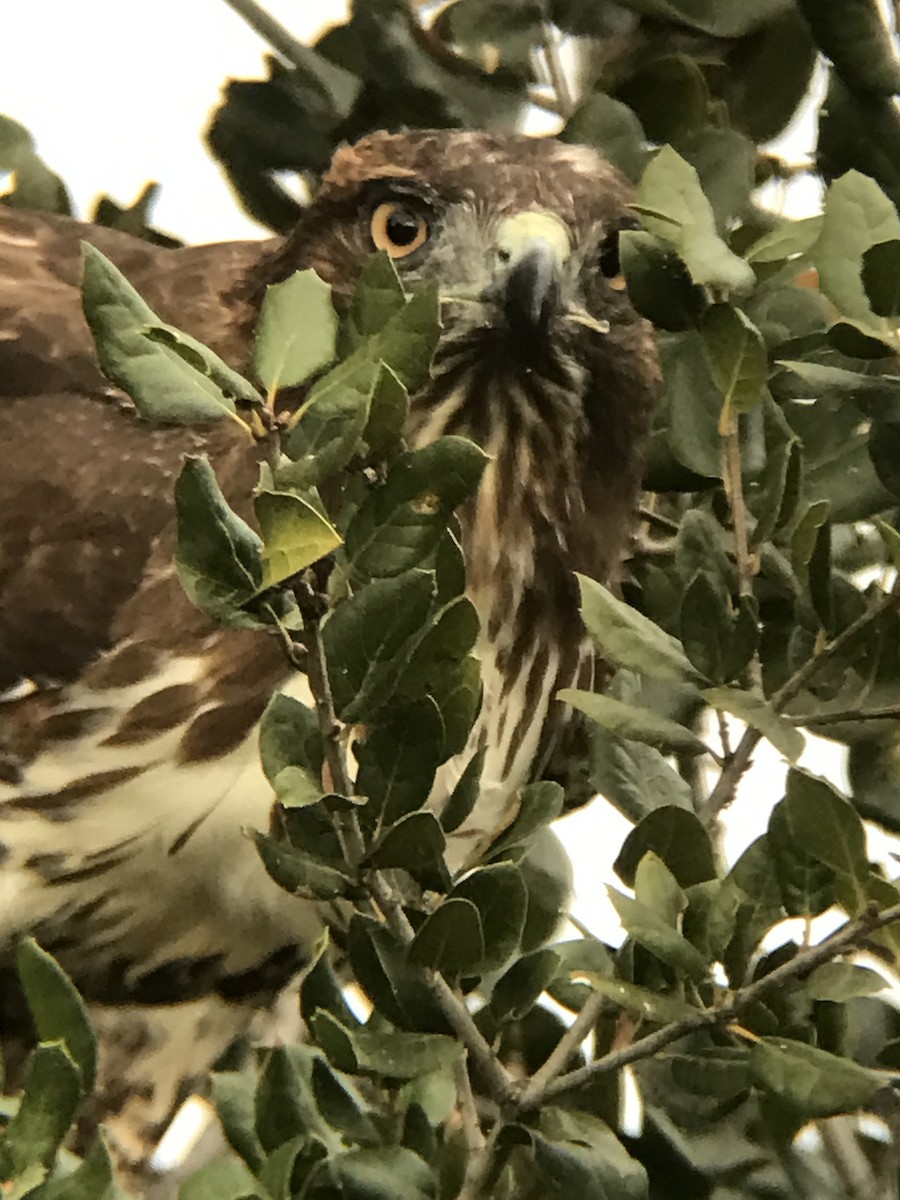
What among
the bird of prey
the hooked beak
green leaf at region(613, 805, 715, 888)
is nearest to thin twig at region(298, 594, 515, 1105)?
green leaf at region(613, 805, 715, 888)

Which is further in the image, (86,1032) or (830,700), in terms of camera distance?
(830,700)

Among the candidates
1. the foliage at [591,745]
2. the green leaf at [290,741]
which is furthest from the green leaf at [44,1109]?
the green leaf at [290,741]

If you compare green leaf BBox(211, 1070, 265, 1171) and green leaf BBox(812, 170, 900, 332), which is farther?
green leaf BBox(812, 170, 900, 332)

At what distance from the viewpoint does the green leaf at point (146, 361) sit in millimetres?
466

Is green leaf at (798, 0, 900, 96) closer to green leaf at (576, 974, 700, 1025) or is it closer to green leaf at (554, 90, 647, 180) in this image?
green leaf at (554, 90, 647, 180)

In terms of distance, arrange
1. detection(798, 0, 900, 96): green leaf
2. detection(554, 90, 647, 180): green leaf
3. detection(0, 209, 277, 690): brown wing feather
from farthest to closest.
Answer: detection(554, 90, 647, 180): green leaf → detection(0, 209, 277, 690): brown wing feather → detection(798, 0, 900, 96): green leaf

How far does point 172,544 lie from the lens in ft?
3.01

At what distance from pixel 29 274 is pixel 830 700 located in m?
0.72

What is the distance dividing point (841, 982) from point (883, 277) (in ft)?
0.91

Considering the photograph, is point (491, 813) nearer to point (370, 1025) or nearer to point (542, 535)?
point (542, 535)

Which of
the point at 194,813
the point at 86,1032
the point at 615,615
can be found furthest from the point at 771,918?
the point at 194,813

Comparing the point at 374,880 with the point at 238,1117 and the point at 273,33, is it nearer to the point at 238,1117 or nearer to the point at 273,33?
the point at 238,1117

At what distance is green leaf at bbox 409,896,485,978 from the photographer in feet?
1.62

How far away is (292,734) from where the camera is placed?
1.63 ft
